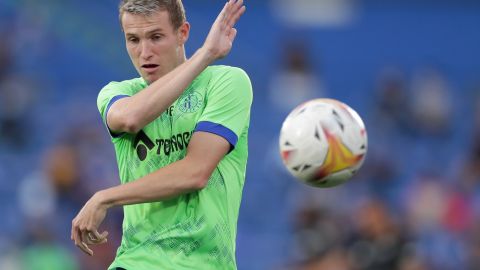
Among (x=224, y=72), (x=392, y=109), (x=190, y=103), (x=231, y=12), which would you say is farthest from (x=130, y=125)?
(x=392, y=109)

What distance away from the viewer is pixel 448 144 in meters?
18.6

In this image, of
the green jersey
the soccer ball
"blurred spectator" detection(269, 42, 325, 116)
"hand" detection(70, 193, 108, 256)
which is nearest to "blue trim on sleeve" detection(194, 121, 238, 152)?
the green jersey

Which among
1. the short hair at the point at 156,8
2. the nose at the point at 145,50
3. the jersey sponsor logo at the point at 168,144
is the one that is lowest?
the jersey sponsor logo at the point at 168,144

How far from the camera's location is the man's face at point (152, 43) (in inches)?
208

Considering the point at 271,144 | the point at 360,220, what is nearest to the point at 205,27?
the point at 271,144

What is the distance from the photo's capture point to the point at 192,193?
5.26m

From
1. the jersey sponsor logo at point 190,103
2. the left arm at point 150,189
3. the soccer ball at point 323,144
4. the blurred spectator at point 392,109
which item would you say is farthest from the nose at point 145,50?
the blurred spectator at point 392,109

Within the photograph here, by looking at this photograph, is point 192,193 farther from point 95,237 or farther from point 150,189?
point 95,237

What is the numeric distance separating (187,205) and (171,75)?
66 cm

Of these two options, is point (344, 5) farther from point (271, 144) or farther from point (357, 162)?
point (357, 162)

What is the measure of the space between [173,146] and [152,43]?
53 cm

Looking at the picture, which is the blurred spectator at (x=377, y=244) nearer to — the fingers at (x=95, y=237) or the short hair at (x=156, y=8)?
the short hair at (x=156, y=8)

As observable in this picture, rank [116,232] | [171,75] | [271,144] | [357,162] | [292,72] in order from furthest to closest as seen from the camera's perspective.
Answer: [292,72] → [271,144] → [116,232] → [357,162] → [171,75]

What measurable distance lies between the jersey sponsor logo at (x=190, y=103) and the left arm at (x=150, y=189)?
24 centimetres
